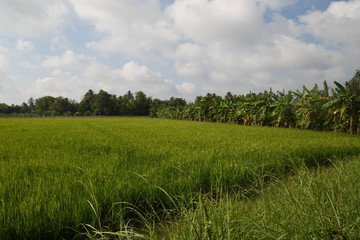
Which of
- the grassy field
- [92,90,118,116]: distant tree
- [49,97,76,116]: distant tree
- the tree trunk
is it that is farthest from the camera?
[49,97,76,116]: distant tree

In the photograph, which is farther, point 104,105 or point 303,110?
point 104,105

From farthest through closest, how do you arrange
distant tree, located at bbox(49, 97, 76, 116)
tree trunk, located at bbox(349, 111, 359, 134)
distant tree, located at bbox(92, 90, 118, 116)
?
distant tree, located at bbox(49, 97, 76, 116), distant tree, located at bbox(92, 90, 118, 116), tree trunk, located at bbox(349, 111, 359, 134)

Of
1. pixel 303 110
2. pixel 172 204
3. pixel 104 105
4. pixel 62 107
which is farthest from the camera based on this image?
pixel 62 107

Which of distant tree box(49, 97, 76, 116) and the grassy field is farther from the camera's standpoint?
distant tree box(49, 97, 76, 116)

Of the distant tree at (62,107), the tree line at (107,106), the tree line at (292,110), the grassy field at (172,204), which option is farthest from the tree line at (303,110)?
the distant tree at (62,107)

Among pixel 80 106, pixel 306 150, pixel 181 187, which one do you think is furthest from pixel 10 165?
pixel 80 106

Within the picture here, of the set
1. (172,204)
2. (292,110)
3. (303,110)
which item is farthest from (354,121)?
(172,204)

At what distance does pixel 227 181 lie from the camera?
7.53ft

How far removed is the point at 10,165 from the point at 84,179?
1.24 m

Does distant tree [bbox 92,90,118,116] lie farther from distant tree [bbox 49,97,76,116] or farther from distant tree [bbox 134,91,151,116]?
distant tree [bbox 49,97,76,116]

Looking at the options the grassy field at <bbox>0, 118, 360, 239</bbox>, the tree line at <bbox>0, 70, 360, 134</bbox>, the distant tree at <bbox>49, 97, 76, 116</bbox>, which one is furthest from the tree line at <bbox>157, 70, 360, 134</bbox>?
the distant tree at <bbox>49, 97, 76, 116</bbox>

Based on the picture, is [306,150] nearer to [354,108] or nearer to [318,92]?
[354,108]

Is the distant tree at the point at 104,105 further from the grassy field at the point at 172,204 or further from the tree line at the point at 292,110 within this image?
the grassy field at the point at 172,204

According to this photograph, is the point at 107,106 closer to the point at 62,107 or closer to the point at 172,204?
the point at 62,107
